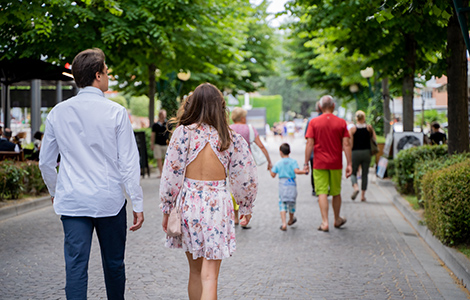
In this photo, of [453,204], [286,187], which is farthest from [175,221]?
[286,187]

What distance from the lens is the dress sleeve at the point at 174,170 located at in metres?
4.06

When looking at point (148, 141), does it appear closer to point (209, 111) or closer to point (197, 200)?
point (209, 111)

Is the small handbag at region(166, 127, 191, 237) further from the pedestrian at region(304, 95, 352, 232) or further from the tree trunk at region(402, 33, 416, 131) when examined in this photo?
the tree trunk at region(402, 33, 416, 131)

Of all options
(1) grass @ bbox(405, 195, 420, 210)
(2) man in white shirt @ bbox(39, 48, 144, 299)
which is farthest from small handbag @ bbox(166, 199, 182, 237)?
(1) grass @ bbox(405, 195, 420, 210)

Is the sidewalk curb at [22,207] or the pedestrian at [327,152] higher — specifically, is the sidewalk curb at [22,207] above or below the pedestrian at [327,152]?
below

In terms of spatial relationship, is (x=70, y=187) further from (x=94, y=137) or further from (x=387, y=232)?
(x=387, y=232)

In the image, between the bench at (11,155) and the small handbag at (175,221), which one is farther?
the bench at (11,155)

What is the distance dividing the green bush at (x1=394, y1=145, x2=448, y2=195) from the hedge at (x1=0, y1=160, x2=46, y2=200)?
23.0ft

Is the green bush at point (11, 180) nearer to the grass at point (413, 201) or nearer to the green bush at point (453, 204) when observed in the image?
the grass at point (413, 201)

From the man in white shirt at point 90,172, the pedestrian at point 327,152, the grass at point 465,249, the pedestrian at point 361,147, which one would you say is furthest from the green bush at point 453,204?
the pedestrian at point 361,147

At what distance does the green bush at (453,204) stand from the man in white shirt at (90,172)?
4.09 metres

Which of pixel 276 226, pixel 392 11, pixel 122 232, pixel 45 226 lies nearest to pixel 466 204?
pixel 392 11

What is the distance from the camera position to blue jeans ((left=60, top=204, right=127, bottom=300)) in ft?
12.3

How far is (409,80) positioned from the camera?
14.8 meters
